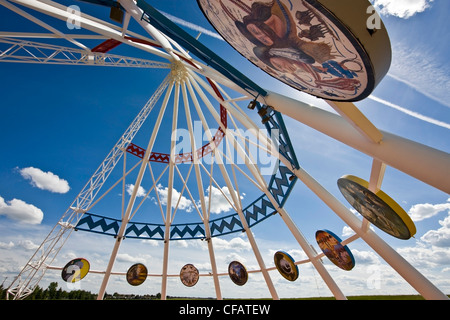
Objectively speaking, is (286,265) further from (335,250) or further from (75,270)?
(75,270)

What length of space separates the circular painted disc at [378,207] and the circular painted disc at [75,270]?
2083 cm

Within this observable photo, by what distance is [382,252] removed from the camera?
988 centimetres

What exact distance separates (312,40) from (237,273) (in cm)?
2119

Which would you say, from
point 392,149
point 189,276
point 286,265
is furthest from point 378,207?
point 189,276

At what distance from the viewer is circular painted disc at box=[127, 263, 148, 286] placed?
22.0m

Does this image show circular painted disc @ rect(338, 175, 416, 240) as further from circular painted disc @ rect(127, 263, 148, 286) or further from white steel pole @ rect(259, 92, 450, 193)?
circular painted disc @ rect(127, 263, 148, 286)

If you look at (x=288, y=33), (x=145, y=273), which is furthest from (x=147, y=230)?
(x=288, y=33)

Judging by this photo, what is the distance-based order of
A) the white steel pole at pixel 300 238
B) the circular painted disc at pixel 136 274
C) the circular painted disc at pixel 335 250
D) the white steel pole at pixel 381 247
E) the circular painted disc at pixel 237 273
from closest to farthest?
the white steel pole at pixel 381 247, the circular painted disc at pixel 335 250, the white steel pole at pixel 300 238, the circular painted disc at pixel 237 273, the circular painted disc at pixel 136 274

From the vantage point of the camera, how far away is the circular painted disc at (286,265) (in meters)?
16.0

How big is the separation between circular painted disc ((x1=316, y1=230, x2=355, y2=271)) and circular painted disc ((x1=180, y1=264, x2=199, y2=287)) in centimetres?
1420

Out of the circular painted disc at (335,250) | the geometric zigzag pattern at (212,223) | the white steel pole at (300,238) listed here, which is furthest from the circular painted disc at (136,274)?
the circular painted disc at (335,250)

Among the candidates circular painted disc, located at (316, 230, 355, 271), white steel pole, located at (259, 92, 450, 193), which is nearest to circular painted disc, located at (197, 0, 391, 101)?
white steel pole, located at (259, 92, 450, 193)

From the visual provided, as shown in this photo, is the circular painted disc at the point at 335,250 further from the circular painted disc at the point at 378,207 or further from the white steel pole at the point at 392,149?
the white steel pole at the point at 392,149
